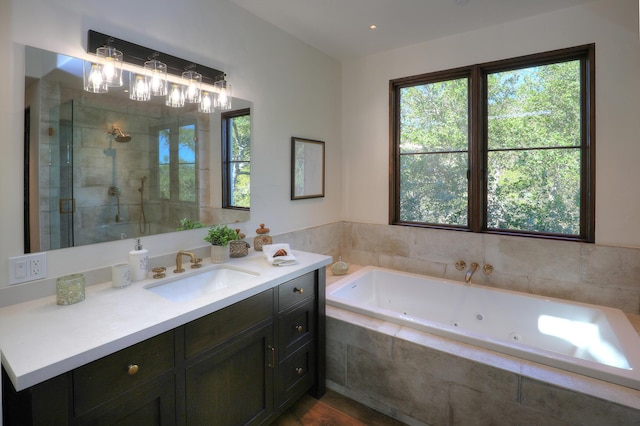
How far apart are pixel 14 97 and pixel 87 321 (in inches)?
39.0

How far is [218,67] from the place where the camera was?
7.45 feet

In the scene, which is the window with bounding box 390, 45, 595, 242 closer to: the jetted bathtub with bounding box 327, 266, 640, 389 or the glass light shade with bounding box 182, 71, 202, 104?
the jetted bathtub with bounding box 327, 266, 640, 389

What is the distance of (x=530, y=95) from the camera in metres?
2.72

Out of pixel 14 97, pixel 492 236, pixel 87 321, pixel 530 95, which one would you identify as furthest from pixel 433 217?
pixel 14 97

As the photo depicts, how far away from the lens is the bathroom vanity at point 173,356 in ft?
3.43

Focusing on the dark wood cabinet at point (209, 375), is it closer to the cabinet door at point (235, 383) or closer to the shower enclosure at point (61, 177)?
the cabinet door at point (235, 383)

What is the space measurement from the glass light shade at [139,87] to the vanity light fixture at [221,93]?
0.45 m

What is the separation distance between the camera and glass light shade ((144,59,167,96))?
186 cm

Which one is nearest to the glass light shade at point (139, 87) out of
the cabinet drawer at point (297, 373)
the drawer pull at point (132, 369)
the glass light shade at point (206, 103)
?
the glass light shade at point (206, 103)

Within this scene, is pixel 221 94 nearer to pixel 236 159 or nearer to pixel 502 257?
pixel 236 159

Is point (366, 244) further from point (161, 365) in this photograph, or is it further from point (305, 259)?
point (161, 365)

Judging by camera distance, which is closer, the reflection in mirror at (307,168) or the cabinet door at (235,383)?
the cabinet door at (235,383)

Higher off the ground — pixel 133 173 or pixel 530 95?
pixel 530 95

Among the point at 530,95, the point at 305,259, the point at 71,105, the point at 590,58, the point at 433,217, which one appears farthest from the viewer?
the point at 433,217
